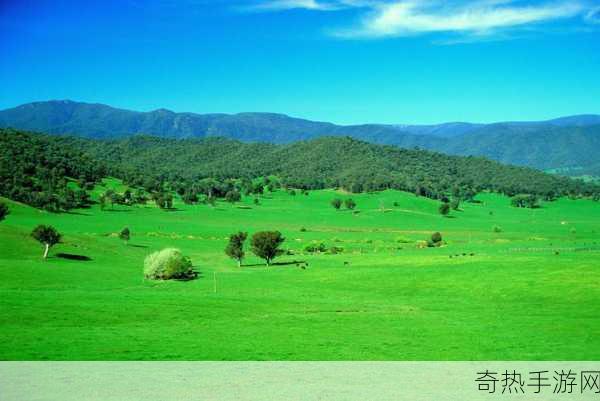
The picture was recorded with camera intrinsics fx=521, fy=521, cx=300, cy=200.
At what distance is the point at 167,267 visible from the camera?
6619 cm

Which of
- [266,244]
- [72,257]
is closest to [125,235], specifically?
[72,257]

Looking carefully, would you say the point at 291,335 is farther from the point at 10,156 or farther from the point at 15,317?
the point at 10,156

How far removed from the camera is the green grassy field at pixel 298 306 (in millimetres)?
25656

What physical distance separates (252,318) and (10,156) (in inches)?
7049

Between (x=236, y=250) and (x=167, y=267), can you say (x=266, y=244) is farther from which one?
(x=167, y=267)

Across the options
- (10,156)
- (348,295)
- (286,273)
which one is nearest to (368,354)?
(348,295)

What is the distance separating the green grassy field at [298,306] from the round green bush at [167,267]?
2378 millimetres

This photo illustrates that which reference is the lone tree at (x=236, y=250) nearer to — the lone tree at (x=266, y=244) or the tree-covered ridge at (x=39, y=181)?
the lone tree at (x=266, y=244)

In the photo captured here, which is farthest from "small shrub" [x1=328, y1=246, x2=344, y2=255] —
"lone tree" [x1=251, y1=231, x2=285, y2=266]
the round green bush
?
the round green bush

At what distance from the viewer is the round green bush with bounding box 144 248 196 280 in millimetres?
65625

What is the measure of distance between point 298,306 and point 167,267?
2917 cm

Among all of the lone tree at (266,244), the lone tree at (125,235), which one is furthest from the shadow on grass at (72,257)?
the lone tree at (266,244)

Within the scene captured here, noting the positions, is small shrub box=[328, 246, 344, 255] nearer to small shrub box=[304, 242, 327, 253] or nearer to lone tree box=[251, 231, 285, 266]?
small shrub box=[304, 242, 327, 253]

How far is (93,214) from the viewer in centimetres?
14688
